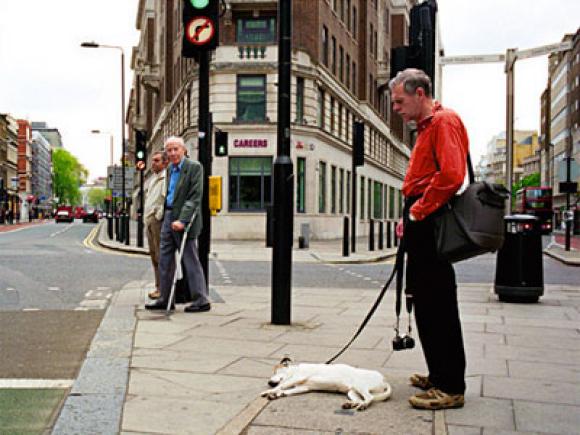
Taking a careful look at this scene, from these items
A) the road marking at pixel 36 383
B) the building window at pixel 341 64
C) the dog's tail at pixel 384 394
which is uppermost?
the building window at pixel 341 64

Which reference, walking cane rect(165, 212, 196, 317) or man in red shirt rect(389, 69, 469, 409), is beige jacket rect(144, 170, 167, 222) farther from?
man in red shirt rect(389, 69, 469, 409)

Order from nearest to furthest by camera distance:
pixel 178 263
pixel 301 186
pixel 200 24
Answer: pixel 178 263 → pixel 200 24 → pixel 301 186

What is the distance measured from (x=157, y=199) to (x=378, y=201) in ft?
155

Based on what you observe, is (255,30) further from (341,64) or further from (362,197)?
(362,197)

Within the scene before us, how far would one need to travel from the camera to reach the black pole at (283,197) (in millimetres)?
6875

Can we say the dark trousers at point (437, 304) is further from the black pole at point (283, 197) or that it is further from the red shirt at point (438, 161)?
the black pole at point (283, 197)

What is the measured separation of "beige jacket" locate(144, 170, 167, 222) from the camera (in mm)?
8227

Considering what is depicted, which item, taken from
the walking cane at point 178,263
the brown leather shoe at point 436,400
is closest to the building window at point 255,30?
the walking cane at point 178,263

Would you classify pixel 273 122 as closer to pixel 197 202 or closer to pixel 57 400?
pixel 197 202

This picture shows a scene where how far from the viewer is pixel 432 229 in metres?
4.16

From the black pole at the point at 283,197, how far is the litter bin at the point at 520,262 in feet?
11.6

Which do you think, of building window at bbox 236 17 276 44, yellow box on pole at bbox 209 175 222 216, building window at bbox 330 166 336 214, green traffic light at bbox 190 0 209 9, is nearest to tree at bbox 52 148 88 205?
building window at bbox 330 166 336 214

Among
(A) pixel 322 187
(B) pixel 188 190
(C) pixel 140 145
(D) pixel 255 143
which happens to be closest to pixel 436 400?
(B) pixel 188 190

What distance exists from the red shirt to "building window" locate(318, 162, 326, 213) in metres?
31.7
